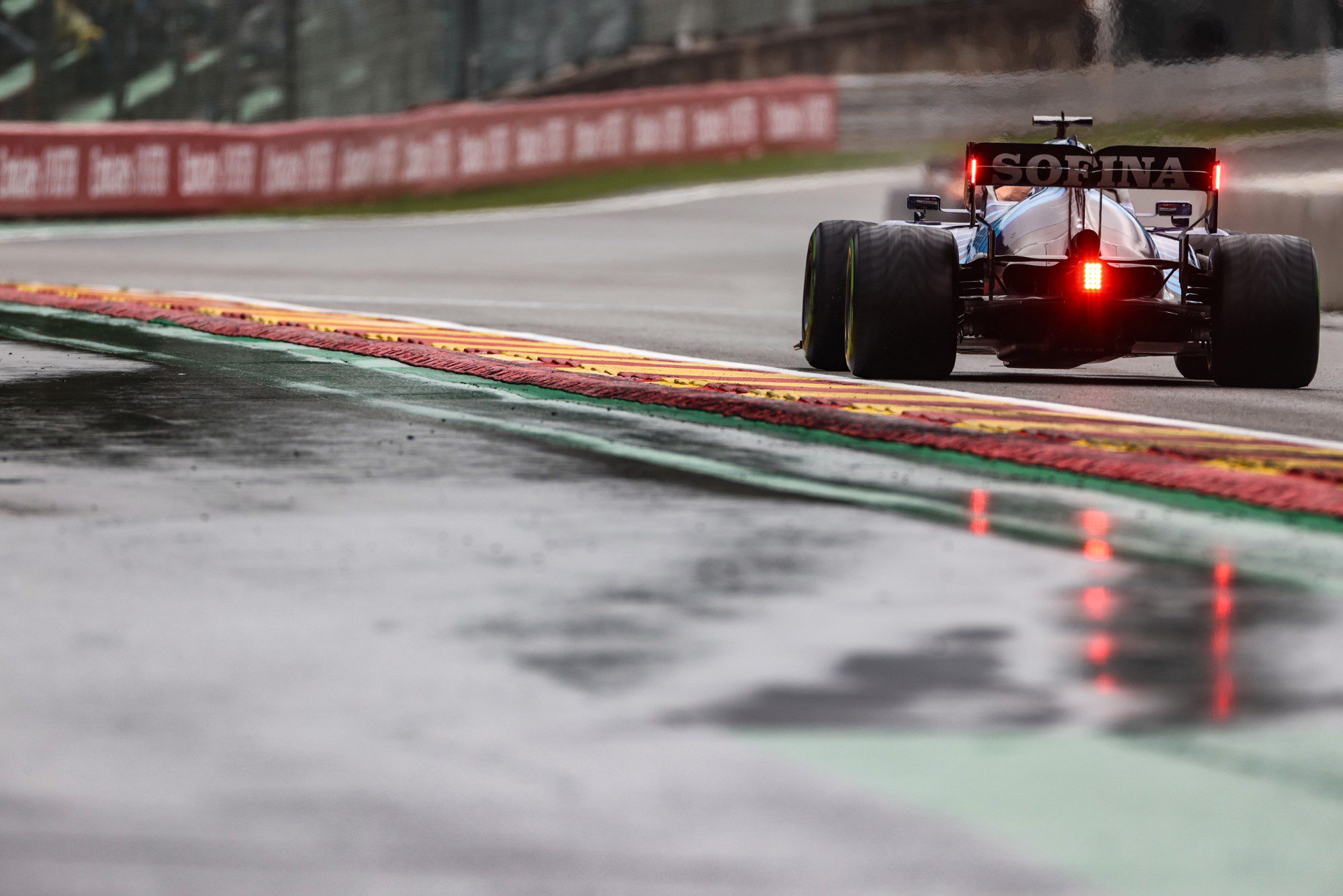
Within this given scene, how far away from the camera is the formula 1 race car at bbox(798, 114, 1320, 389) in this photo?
12.4 metres

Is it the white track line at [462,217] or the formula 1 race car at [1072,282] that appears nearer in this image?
the formula 1 race car at [1072,282]

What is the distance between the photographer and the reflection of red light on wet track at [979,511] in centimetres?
765

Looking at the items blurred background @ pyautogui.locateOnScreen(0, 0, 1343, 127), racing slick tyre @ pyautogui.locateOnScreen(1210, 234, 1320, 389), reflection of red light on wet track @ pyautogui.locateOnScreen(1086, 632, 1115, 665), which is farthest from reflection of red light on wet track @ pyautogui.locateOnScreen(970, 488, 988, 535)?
blurred background @ pyautogui.locateOnScreen(0, 0, 1343, 127)

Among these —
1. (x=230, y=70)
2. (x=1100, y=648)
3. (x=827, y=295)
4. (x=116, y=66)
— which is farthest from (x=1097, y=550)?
(x=230, y=70)

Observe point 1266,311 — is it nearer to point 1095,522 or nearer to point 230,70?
point 1095,522

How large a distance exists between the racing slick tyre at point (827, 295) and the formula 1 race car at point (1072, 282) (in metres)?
0.02

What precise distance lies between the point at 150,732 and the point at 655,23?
41.2 meters

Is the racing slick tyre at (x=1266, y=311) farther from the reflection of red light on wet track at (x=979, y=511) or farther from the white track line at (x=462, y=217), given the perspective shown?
the white track line at (x=462, y=217)

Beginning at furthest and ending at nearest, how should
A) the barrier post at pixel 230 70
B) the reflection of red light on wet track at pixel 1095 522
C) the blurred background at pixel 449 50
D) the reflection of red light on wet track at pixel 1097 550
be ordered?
the barrier post at pixel 230 70, the blurred background at pixel 449 50, the reflection of red light on wet track at pixel 1095 522, the reflection of red light on wet track at pixel 1097 550

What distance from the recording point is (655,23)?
45375mm

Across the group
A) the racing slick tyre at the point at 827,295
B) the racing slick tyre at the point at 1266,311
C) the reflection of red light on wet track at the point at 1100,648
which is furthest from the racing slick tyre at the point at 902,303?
the reflection of red light on wet track at the point at 1100,648

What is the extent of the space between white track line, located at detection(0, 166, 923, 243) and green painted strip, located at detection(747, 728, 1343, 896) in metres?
23.3

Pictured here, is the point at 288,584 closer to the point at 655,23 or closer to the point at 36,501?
the point at 36,501

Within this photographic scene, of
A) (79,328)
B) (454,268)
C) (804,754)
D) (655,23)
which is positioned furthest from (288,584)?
(655,23)
